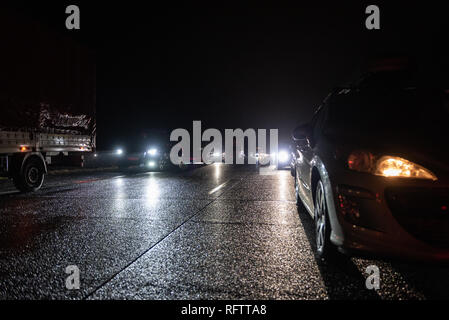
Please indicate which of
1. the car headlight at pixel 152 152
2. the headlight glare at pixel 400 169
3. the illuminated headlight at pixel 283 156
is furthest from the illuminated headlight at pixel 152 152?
the headlight glare at pixel 400 169

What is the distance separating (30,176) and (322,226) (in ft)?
26.8

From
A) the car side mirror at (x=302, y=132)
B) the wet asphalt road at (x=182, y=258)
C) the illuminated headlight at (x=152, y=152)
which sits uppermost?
the car side mirror at (x=302, y=132)

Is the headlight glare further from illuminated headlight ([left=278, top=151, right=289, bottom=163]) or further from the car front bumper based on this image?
illuminated headlight ([left=278, top=151, right=289, bottom=163])

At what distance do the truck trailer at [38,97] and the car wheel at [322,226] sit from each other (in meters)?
7.44

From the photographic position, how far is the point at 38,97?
346 inches

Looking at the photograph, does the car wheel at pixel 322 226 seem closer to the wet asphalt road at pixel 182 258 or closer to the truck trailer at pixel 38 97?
the wet asphalt road at pixel 182 258

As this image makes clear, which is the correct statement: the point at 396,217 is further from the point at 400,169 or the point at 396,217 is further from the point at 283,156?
the point at 283,156

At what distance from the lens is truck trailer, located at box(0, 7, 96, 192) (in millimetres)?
7953

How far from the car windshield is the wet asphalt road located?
1.32 m

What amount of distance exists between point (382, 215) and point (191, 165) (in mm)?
19526

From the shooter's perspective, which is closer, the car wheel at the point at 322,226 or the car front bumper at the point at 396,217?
the car front bumper at the point at 396,217

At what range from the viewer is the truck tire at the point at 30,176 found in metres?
8.72

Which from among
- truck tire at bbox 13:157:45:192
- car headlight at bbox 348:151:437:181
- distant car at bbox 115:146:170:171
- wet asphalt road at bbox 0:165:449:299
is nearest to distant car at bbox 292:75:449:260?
car headlight at bbox 348:151:437:181
